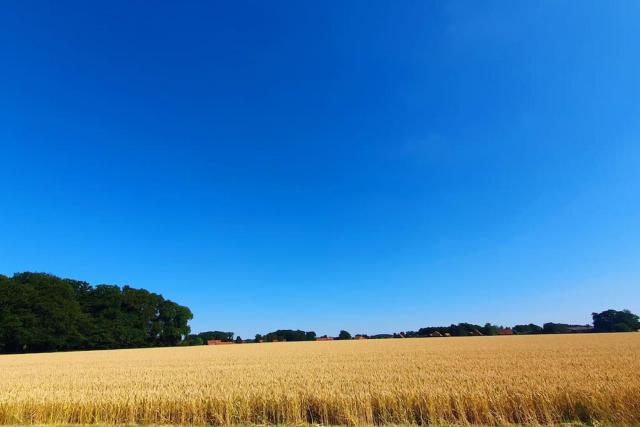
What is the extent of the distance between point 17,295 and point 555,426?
73.8 metres

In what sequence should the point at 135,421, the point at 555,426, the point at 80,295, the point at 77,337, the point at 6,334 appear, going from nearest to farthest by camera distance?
the point at 555,426 → the point at 135,421 → the point at 6,334 → the point at 77,337 → the point at 80,295

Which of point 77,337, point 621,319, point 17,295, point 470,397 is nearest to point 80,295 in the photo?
point 77,337

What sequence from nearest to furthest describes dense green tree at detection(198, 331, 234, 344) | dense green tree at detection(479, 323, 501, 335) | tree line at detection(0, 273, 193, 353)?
tree line at detection(0, 273, 193, 353) < dense green tree at detection(479, 323, 501, 335) < dense green tree at detection(198, 331, 234, 344)

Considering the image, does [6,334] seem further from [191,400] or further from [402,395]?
[402,395]

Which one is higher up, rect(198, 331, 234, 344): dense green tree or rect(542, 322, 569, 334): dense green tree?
rect(198, 331, 234, 344): dense green tree

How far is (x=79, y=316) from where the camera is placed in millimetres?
68438

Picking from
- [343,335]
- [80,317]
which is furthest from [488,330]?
[80,317]

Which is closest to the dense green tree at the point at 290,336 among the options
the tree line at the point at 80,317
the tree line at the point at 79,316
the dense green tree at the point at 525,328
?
the tree line at the point at 80,317

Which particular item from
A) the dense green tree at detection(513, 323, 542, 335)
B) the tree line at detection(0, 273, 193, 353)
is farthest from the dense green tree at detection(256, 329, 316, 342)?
the dense green tree at detection(513, 323, 542, 335)

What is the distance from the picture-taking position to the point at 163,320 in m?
89.8

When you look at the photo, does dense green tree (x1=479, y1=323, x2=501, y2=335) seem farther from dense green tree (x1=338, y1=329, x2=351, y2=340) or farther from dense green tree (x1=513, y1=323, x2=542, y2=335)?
dense green tree (x1=338, y1=329, x2=351, y2=340)

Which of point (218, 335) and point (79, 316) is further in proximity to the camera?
point (218, 335)

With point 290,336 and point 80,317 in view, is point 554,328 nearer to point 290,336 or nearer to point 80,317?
point 290,336

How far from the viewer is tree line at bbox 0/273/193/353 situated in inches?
2332
